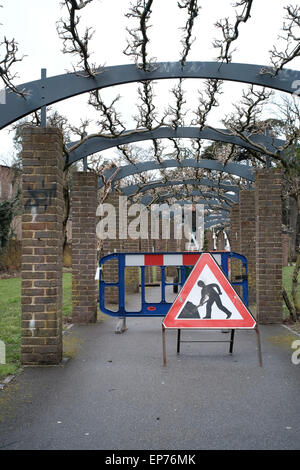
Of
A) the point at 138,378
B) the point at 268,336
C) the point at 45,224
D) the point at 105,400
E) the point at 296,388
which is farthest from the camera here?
the point at 268,336

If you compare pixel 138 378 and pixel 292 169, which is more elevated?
pixel 292 169

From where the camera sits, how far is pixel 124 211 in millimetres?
14703

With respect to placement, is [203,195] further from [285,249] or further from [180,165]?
[285,249]

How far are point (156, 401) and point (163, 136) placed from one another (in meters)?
6.75

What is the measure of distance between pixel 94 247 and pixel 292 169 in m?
4.18

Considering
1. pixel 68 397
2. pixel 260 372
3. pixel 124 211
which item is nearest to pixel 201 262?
pixel 260 372

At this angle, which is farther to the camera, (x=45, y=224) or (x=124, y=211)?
(x=124, y=211)

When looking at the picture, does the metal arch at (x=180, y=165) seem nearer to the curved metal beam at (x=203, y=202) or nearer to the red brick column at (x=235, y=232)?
the red brick column at (x=235, y=232)

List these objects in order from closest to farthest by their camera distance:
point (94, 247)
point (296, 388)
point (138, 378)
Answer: point (296, 388), point (138, 378), point (94, 247)

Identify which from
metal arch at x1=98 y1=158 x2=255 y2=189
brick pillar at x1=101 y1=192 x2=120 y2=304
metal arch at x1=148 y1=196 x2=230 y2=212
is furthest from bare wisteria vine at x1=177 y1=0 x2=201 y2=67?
metal arch at x1=148 y1=196 x2=230 y2=212

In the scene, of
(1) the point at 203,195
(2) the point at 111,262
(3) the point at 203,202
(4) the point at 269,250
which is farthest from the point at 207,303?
(3) the point at 203,202

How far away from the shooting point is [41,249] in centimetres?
639

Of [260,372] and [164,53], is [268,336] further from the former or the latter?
[164,53]

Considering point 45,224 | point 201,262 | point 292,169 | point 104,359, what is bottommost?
point 104,359
